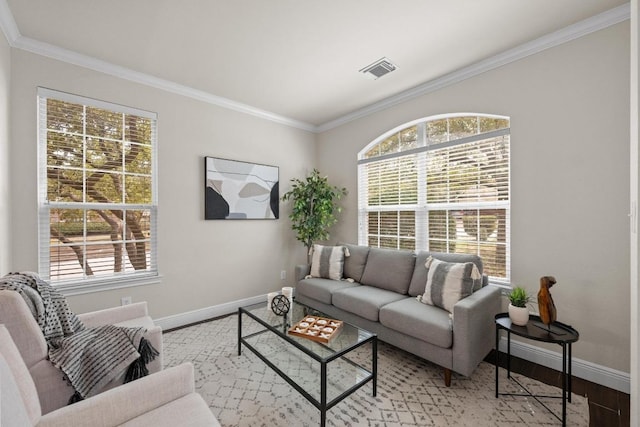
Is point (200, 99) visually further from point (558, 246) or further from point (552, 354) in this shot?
point (552, 354)

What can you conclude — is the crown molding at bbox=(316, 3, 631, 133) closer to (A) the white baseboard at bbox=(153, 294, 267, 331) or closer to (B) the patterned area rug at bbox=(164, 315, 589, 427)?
Result: (B) the patterned area rug at bbox=(164, 315, 589, 427)

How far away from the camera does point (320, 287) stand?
3.07 metres

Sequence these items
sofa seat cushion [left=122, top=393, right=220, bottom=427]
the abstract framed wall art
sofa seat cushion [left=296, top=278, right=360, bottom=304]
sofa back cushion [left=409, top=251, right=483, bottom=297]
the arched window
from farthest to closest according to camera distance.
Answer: the abstract framed wall art → sofa seat cushion [left=296, top=278, right=360, bottom=304] → the arched window → sofa back cushion [left=409, top=251, right=483, bottom=297] → sofa seat cushion [left=122, top=393, right=220, bottom=427]

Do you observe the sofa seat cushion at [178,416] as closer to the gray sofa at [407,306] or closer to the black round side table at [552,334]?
the gray sofa at [407,306]

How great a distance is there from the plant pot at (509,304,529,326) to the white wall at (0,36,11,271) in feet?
11.9

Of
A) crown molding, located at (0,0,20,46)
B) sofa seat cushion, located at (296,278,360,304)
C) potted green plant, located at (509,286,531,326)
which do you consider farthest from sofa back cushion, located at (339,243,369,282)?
crown molding, located at (0,0,20,46)

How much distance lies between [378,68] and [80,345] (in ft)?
10.0

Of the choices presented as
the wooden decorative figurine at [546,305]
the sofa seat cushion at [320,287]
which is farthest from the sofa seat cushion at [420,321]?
the sofa seat cushion at [320,287]

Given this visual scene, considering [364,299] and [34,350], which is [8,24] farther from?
[364,299]

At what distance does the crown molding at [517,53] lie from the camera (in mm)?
1999

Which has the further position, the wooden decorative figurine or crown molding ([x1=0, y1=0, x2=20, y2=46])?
crown molding ([x1=0, y1=0, x2=20, y2=46])

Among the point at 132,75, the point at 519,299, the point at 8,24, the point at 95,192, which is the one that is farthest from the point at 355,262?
the point at 8,24

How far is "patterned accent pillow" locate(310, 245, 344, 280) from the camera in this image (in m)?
3.33

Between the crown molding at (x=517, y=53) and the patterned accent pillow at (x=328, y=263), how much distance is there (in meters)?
1.93
